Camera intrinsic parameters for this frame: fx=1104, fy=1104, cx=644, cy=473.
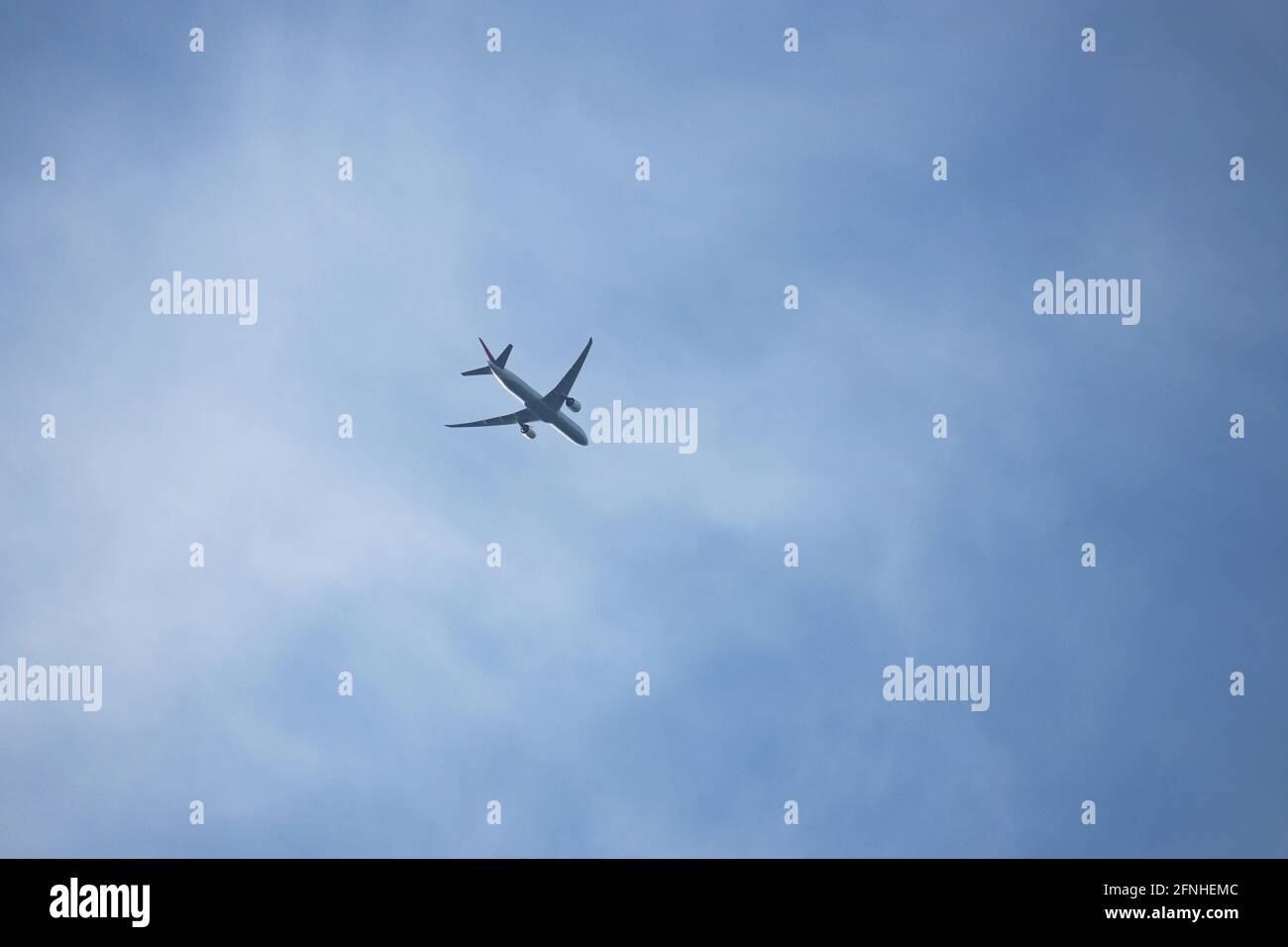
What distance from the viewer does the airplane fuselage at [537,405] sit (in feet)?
214

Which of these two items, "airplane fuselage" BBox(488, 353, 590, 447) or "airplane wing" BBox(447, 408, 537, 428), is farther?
"airplane wing" BBox(447, 408, 537, 428)

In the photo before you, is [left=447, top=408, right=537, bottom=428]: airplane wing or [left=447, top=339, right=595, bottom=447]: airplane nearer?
A: [left=447, top=339, right=595, bottom=447]: airplane

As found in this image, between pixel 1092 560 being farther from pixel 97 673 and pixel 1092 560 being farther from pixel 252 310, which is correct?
pixel 97 673

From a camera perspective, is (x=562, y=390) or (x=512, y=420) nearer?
(x=562, y=390)

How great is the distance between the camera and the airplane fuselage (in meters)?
65.3

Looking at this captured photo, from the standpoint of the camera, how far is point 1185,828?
7631cm

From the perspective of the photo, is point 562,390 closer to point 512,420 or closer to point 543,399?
point 543,399

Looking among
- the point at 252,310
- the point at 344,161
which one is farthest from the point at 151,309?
the point at 344,161

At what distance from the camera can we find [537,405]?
2675 inches

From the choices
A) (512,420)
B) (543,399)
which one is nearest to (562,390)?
(543,399)

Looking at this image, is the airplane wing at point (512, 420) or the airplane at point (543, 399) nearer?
the airplane at point (543, 399)

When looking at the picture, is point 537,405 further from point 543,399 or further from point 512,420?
point 512,420
